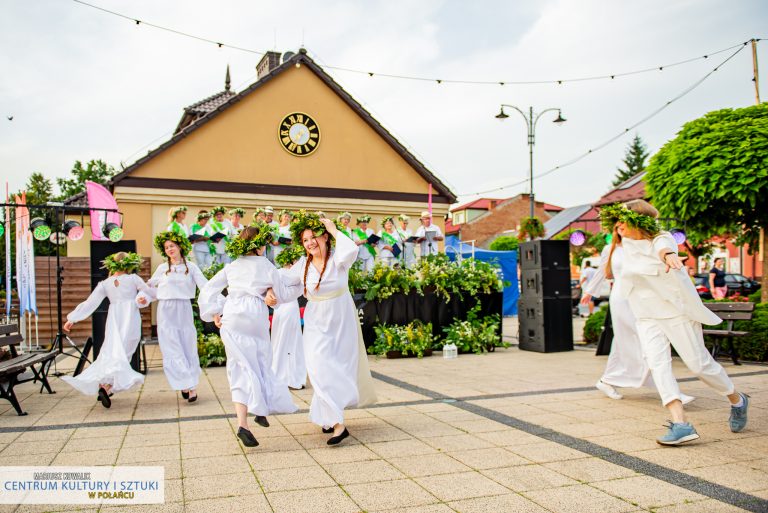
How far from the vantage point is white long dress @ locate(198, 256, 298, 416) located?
5.84 metres

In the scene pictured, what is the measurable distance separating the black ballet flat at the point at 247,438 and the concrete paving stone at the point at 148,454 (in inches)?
20.7

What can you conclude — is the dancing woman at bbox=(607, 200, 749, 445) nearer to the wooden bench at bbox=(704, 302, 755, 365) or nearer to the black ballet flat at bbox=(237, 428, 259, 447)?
the black ballet flat at bbox=(237, 428, 259, 447)

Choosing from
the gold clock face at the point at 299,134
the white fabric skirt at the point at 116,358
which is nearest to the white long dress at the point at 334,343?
the white fabric skirt at the point at 116,358

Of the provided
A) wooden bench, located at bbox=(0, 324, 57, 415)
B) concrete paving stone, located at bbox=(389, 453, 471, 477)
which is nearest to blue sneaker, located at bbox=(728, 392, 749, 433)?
concrete paving stone, located at bbox=(389, 453, 471, 477)

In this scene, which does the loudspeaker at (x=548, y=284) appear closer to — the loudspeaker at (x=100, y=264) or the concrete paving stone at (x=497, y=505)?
the loudspeaker at (x=100, y=264)

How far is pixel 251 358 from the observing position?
600 centimetres

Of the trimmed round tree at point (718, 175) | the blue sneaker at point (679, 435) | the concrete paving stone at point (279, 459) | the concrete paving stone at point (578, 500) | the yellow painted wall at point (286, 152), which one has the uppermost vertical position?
the yellow painted wall at point (286, 152)

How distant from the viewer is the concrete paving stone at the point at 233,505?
13.1 ft

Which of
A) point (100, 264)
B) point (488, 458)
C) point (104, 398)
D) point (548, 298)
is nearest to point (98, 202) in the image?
point (100, 264)

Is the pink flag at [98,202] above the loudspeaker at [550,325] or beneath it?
above

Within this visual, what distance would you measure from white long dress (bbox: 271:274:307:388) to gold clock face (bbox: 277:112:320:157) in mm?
12858

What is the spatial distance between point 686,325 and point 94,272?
28.0ft

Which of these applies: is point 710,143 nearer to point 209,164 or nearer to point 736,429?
point 736,429

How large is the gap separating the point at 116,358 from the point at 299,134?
14737mm
